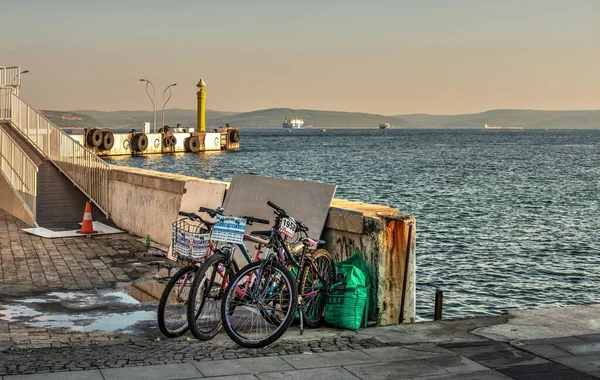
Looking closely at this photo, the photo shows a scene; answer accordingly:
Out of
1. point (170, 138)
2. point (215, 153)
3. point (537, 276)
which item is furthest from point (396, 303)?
point (215, 153)

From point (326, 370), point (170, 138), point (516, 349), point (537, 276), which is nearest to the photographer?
point (326, 370)

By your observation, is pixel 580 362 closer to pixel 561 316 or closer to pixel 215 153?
pixel 561 316

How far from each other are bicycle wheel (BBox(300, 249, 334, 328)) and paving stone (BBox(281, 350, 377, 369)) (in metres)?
1.11

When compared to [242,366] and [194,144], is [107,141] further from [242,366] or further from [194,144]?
[242,366]

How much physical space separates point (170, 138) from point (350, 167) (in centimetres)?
3746

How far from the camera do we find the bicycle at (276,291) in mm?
7387

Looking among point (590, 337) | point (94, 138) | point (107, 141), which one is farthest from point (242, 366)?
point (107, 141)

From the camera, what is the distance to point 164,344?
7551mm

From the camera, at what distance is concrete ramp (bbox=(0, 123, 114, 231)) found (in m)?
17.5

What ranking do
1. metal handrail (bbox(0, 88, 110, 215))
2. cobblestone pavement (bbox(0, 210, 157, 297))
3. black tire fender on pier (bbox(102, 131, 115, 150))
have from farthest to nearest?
black tire fender on pier (bbox(102, 131, 115, 150)) → metal handrail (bbox(0, 88, 110, 215)) → cobblestone pavement (bbox(0, 210, 157, 297))

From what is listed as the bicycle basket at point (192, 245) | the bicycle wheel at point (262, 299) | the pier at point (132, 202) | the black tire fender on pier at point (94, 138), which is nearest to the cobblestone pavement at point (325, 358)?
the bicycle wheel at point (262, 299)

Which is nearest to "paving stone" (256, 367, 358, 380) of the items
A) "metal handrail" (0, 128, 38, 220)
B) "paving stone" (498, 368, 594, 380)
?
"paving stone" (498, 368, 594, 380)

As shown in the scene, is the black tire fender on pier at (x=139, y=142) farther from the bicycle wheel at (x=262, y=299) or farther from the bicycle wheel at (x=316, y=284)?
the bicycle wheel at (x=262, y=299)

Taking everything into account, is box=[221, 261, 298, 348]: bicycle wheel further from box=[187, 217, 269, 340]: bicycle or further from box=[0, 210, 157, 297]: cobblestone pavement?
box=[0, 210, 157, 297]: cobblestone pavement
